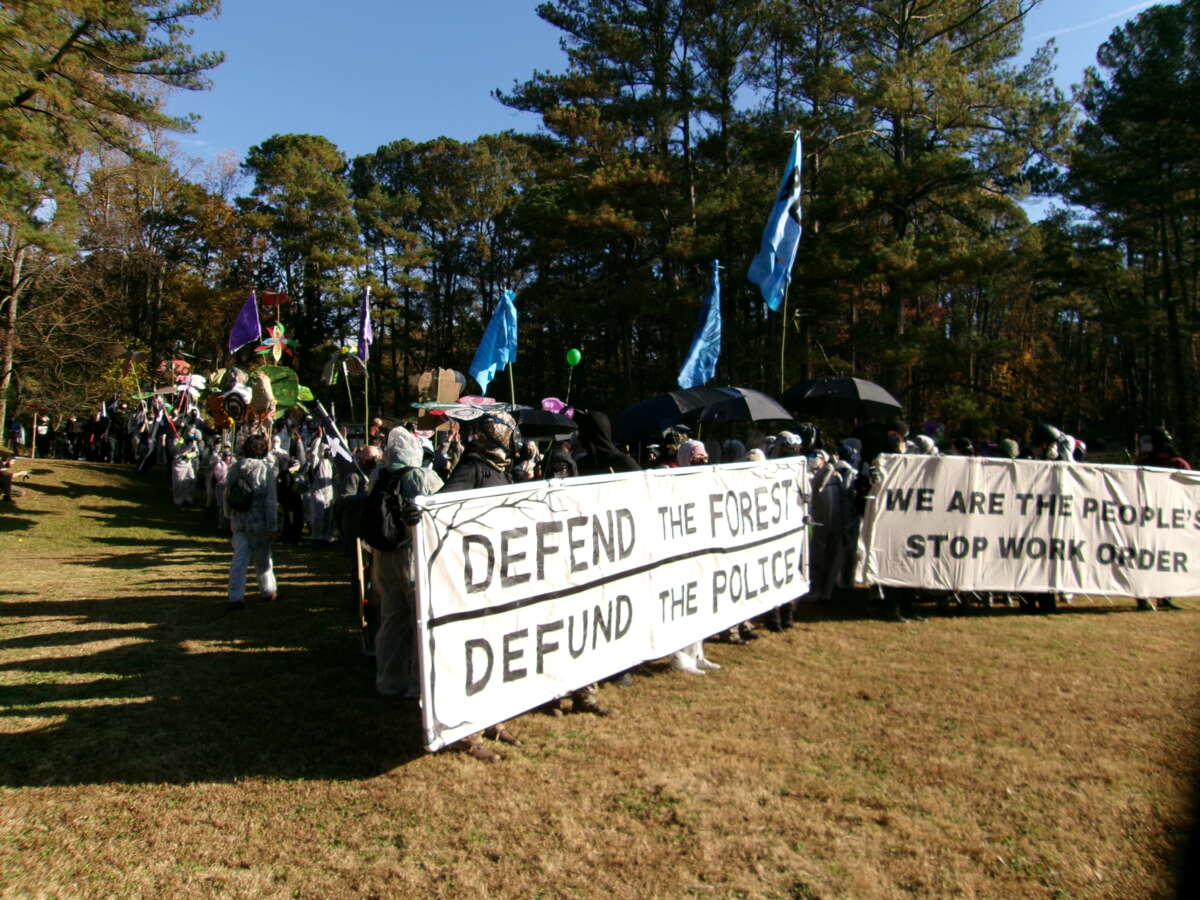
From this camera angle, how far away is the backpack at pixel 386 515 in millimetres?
4879

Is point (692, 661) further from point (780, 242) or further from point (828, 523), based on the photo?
point (780, 242)

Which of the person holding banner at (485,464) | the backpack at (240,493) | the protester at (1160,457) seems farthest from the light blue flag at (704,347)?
the person holding banner at (485,464)

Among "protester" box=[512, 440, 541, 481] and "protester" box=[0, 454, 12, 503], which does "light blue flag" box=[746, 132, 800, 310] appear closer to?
"protester" box=[512, 440, 541, 481]

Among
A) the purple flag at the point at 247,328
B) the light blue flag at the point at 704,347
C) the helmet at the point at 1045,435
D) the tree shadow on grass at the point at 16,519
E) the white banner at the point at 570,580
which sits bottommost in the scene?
the tree shadow on grass at the point at 16,519

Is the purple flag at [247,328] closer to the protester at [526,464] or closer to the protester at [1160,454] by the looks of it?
the protester at [526,464]

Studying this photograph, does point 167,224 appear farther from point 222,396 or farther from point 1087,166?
point 1087,166

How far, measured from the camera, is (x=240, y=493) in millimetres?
7727

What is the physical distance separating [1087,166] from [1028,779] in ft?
79.9

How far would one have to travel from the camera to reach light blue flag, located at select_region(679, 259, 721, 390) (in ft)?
38.9

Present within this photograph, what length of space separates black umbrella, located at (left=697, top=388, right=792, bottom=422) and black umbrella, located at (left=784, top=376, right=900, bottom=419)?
1160 millimetres

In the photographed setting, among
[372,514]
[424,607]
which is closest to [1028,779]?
[424,607]

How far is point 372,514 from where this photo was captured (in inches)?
194

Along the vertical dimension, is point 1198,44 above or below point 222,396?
above

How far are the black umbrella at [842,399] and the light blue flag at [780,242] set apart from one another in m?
1.36
